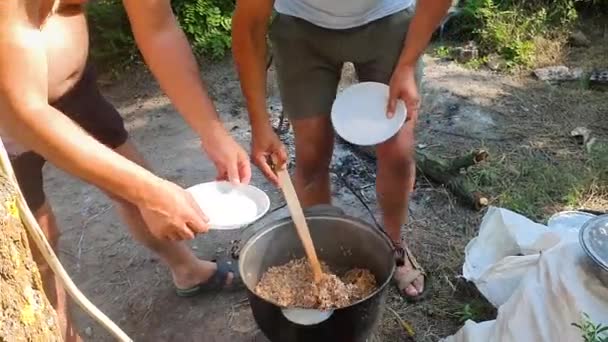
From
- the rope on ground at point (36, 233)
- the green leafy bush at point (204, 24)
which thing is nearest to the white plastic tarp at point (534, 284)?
the rope on ground at point (36, 233)

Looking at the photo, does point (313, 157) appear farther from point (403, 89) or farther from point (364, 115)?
point (403, 89)

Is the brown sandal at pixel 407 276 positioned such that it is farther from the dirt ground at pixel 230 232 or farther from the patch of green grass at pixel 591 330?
the patch of green grass at pixel 591 330

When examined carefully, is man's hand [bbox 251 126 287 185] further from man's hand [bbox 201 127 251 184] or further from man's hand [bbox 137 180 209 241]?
man's hand [bbox 137 180 209 241]

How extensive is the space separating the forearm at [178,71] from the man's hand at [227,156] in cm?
3

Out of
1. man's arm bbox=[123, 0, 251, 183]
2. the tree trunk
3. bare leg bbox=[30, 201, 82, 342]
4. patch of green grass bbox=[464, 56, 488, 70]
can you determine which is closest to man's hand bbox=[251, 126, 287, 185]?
man's arm bbox=[123, 0, 251, 183]

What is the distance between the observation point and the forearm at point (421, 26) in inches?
83.1

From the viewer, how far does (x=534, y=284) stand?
6.56 feet

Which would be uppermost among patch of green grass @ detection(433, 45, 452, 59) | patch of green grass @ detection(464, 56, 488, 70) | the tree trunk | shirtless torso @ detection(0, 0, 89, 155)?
the tree trunk

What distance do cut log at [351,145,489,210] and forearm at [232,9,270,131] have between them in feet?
3.94

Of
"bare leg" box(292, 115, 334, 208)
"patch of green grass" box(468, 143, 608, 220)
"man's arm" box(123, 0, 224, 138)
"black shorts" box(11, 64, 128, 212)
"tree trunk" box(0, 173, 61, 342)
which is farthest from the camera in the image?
"patch of green grass" box(468, 143, 608, 220)

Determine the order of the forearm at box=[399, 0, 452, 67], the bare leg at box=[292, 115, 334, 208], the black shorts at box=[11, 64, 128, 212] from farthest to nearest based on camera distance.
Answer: the bare leg at box=[292, 115, 334, 208], the forearm at box=[399, 0, 452, 67], the black shorts at box=[11, 64, 128, 212]

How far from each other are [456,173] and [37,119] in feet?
6.65

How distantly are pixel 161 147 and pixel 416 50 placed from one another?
6.11ft

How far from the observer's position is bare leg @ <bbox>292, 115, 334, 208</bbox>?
240 centimetres
